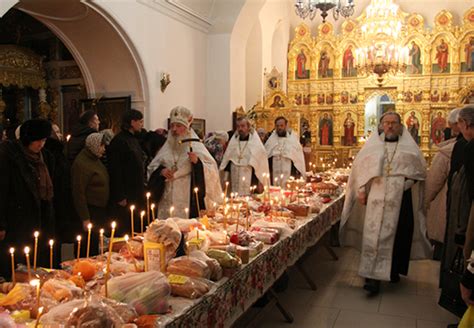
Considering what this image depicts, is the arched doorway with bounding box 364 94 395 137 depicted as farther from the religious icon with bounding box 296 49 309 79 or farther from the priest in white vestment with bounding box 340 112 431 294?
the priest in white vestment with bounding box 340 112 431 294

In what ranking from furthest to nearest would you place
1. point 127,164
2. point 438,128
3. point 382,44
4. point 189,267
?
point 438,128, point 382,44, point 127,164, point 189,267

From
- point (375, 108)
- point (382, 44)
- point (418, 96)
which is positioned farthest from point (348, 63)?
point (382, 44)

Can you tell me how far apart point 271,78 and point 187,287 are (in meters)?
12.4

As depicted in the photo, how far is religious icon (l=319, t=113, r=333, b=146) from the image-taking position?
15.1 m

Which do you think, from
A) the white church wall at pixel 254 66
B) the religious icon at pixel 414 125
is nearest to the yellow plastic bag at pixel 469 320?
the white church wall at pixel 254 66

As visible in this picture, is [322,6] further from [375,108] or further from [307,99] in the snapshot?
[375,108]

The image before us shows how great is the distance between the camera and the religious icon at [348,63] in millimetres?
14828

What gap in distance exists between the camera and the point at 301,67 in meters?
15.4

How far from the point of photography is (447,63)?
13852 mm

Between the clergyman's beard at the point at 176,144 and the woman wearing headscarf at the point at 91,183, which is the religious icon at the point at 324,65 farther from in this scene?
the woman wearing headscarf at the point at 91,183

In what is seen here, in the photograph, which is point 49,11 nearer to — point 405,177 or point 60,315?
point 405,177

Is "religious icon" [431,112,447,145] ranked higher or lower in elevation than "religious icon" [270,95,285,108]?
lower

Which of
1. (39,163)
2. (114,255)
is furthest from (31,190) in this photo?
(114,255)

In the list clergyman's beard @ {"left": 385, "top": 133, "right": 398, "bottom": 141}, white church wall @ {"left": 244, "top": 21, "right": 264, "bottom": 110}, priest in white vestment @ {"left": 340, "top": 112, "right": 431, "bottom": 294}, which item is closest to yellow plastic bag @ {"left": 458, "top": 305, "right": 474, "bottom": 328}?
priest in white vestment @ {"left": 340, "top": 112, "right": 431, "bottom": 294}
